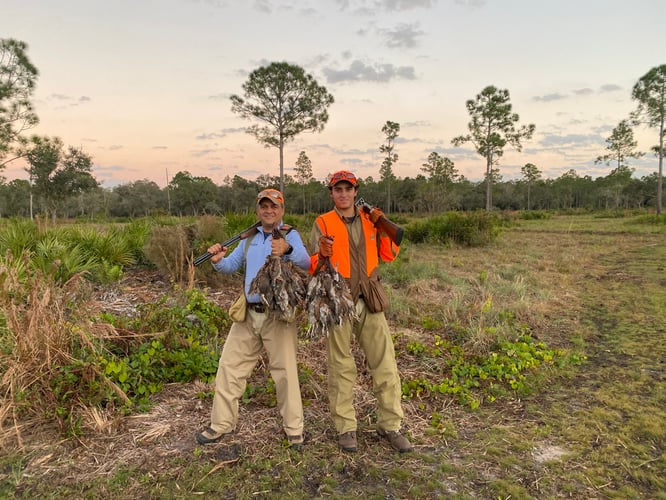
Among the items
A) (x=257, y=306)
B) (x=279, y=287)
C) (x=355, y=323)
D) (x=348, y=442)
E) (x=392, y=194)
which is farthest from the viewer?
(x=392, y=194)

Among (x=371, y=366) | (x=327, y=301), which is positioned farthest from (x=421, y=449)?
(x=327, y=301)

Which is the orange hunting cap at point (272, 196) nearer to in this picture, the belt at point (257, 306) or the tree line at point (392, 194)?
the belt at point (257, 306)

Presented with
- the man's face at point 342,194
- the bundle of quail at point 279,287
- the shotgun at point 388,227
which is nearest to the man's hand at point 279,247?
the bundle of quail at point 279,287

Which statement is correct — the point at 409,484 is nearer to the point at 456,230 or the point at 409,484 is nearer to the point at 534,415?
the point at 534,415

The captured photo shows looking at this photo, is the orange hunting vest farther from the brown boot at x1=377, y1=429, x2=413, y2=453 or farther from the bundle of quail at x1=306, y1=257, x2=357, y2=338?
the brown boot at x1=377, y1=429, x2=413, y2=453

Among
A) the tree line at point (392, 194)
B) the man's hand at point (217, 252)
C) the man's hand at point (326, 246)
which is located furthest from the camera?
the tree line at point (392, 194)

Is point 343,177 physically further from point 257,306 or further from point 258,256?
point 257,306

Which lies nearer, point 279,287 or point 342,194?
point 279,287

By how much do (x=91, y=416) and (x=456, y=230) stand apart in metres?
14.3

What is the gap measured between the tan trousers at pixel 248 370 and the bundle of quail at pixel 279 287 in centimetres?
20

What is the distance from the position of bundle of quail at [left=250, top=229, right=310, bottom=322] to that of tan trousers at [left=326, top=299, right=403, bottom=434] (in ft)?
1.36

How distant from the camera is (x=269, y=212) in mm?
3082

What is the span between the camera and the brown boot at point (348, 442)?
10.2 ft

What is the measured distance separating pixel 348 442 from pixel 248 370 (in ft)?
3.17
